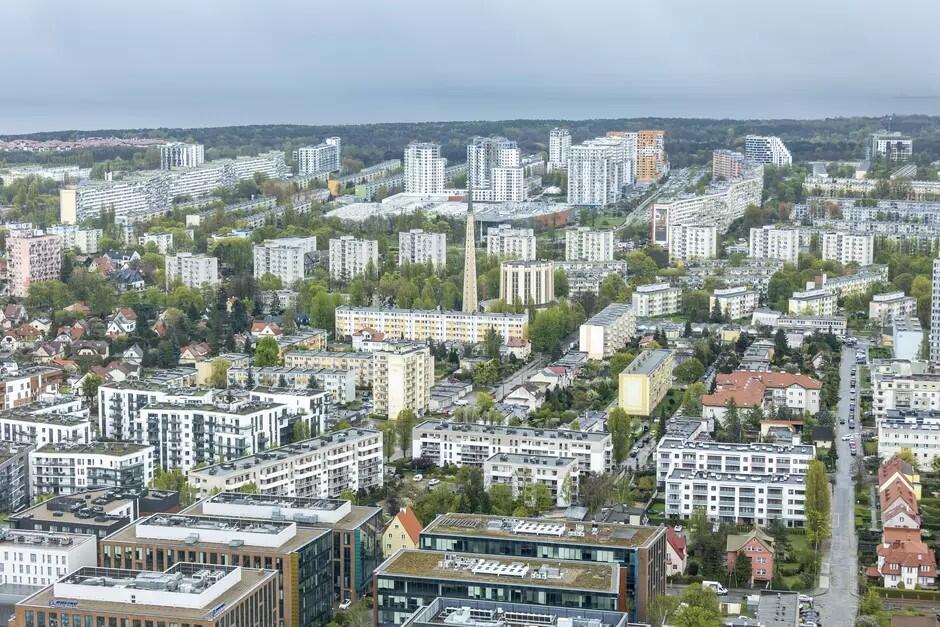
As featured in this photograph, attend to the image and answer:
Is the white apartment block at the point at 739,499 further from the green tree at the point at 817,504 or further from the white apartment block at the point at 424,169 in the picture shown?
the white apartment block at the point at 424,169

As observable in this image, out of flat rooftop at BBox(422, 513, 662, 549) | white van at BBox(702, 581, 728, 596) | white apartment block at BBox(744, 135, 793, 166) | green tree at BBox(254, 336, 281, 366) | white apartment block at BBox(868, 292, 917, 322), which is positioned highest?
white apartment block at BBox(744, 135, 793, 166)

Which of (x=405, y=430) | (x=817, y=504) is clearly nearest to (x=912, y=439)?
(x=817, y=504)

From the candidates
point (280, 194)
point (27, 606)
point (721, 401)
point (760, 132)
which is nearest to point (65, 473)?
point (27, 606)

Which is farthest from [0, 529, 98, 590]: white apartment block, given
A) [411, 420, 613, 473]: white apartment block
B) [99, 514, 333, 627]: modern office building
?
[411, 420, 613, 473]: white apartment block

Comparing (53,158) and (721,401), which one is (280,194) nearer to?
(53,158)

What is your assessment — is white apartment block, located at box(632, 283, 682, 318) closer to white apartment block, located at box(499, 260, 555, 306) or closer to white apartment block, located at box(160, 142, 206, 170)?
white apartment block, located at box(499, 260, 555, 306)

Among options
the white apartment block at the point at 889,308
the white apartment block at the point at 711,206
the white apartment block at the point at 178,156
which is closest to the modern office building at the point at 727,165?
the white apartment block at the point at 711,206
